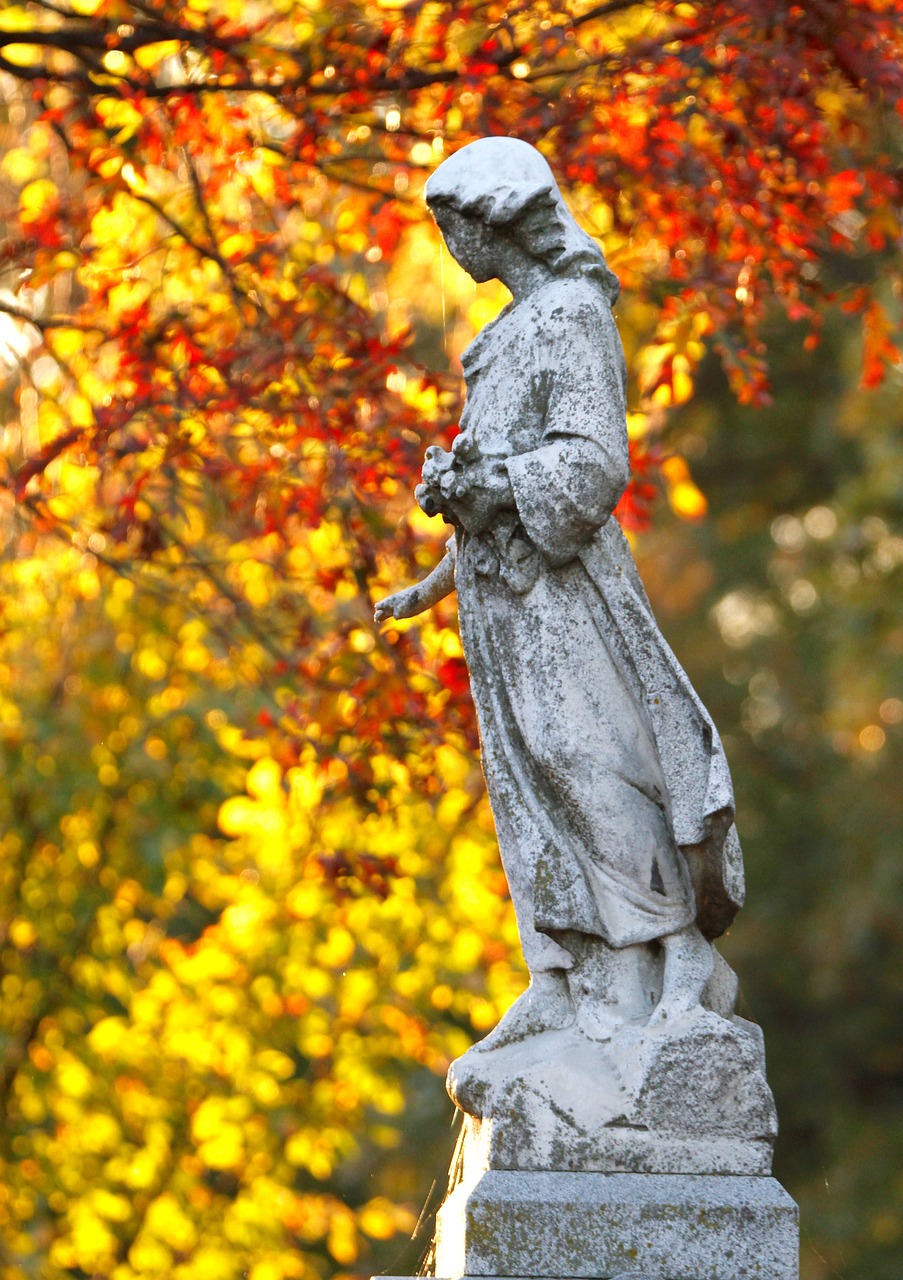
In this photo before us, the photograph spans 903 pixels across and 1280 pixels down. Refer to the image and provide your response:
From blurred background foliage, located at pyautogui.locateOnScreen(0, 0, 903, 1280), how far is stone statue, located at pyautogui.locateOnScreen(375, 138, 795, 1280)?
1.54 meters

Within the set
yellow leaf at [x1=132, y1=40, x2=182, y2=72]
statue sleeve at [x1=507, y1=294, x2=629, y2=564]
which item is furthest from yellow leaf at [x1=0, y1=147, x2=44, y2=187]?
statue sleeve at [x1=507, y1=294, x2=629, y2=564]

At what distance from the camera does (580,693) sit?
4.30 m

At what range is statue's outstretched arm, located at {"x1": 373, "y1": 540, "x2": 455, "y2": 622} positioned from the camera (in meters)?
4.59

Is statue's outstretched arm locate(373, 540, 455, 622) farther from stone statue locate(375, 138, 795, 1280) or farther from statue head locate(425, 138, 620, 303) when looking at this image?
statue head locate(425, 138, 620, 303)

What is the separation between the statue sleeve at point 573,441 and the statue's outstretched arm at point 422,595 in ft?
1.33

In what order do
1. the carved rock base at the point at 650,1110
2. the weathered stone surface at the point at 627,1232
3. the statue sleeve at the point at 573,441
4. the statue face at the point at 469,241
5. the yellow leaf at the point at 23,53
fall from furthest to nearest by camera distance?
the yellow leaf at the point at 23,53
the statue face at the point at 469,241
the statue sleeve at the point at 573,441
the carved rock base at the point at 650,1110
the weathered stone surface at the point at 627,1232

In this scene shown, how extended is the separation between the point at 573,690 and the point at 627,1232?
45.8 inches

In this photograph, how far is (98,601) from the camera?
33.7 ft

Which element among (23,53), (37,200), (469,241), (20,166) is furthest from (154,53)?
(469,241)

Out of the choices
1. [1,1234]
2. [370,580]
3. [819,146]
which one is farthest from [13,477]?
[1,1234]

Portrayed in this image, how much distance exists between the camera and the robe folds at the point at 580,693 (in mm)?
4219

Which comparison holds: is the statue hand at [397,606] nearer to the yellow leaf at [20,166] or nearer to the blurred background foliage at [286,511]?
the blurred background foliage at [286,511]

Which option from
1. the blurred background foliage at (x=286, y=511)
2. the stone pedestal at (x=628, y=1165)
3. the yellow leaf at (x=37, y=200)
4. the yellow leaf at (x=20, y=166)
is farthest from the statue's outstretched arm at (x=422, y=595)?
the yellow leaf at (x=20, y=166)

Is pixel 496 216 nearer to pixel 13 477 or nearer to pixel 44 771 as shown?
pixel 13 477
